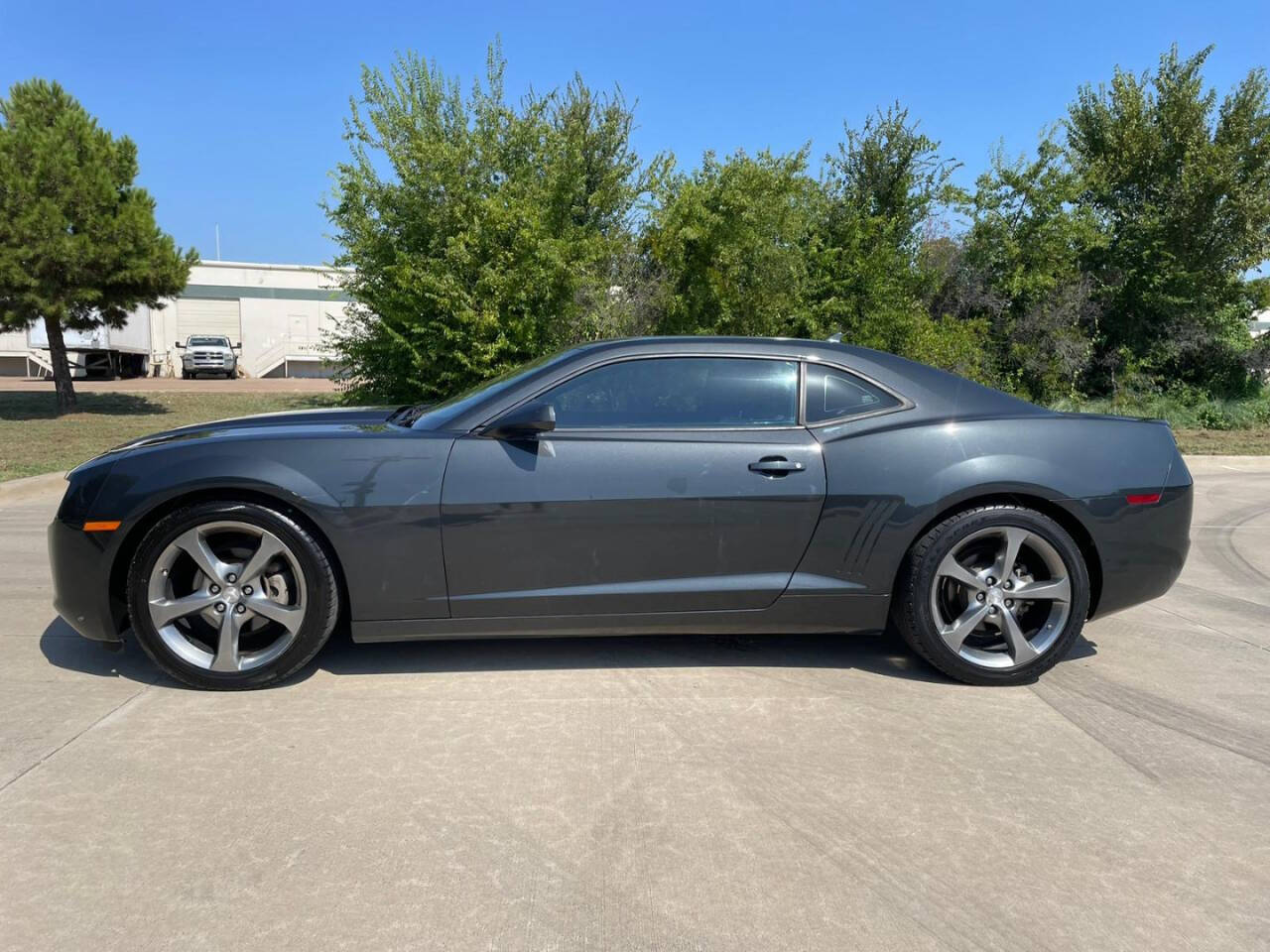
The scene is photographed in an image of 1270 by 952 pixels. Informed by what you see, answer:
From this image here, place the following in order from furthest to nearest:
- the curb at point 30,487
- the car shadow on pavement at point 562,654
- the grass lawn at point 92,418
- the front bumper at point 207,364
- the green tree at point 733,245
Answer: the front bumper at point 207,364 → the green tree at point 733,245 → the grass lawn at point 92,418 → the curb at point 30,487 → the car shadow on pavement at point 562,654

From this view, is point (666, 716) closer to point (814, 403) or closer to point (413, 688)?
point (413, 688)

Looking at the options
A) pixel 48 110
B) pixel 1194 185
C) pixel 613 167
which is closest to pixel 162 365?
pixel 48 110

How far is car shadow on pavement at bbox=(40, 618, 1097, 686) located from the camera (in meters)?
4.16

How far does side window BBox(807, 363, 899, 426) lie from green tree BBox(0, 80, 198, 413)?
53.6ft

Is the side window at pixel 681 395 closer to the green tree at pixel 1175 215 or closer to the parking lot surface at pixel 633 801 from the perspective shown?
the parking lot surface at pixel 633 801

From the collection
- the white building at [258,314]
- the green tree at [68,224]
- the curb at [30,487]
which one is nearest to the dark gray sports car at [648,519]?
the curb at [30,487]

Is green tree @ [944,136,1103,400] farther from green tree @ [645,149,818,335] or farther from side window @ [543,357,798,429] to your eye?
side window @ [543,357,798,429]

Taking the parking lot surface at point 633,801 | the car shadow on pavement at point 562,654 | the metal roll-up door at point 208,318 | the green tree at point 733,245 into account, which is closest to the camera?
the parking lot surface at point 633,801

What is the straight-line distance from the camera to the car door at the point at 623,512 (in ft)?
12.4

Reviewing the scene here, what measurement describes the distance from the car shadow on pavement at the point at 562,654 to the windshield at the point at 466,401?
1.11 meters

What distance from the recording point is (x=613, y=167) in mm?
18812

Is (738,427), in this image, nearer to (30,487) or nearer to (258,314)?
(30,487)

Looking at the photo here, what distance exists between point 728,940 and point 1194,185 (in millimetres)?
20739

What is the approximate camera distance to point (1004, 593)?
404cm
